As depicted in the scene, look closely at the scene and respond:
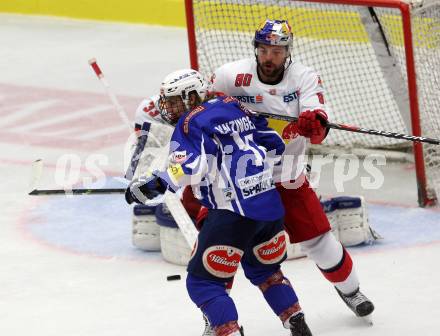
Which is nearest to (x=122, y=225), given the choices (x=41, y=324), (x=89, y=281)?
(x=89, y=281)

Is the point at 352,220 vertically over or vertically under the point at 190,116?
under

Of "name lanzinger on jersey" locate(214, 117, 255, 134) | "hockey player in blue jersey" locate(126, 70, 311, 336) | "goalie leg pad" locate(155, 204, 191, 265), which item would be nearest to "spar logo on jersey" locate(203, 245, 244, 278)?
"hockey player in blue jersey" locate(126, 70, 311, 336)

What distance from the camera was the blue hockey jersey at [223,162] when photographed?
4.91 meters

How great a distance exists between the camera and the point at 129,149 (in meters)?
7.18

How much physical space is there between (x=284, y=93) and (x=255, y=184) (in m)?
0.73

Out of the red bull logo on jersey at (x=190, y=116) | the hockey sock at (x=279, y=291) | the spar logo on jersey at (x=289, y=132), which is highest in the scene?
the red bull logo on jersey at (x=190, y=116)

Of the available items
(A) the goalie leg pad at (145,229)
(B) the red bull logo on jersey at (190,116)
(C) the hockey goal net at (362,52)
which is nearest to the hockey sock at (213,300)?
(B) the red bull logo on jersey at (190,116)

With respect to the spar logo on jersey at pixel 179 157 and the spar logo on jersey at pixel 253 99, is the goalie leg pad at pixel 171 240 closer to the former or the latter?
the spar logo on jersey at pixel 253 99

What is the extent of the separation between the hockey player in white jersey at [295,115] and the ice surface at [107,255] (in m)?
0.29

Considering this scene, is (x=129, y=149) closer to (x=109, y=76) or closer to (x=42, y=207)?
(x=42, y=207)

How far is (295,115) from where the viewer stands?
5.65m

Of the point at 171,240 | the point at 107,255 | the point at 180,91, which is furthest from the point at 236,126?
the point at 107,255

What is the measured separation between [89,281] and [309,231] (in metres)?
1.41

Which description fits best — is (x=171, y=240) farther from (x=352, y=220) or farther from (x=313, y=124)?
(x=313, y=124)
